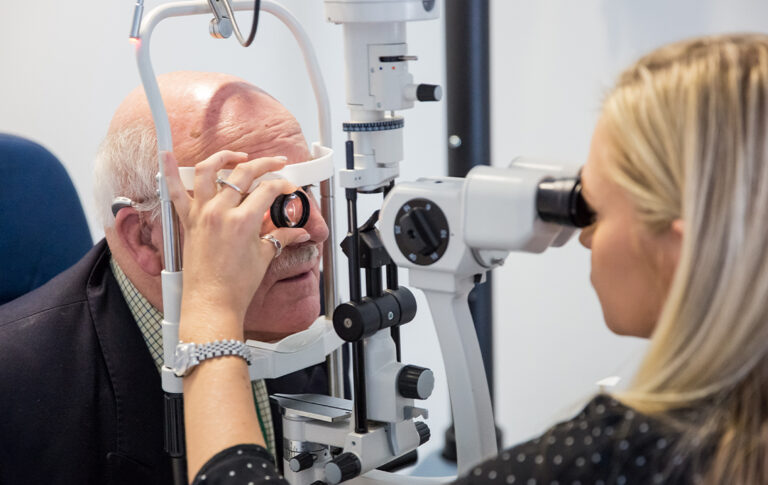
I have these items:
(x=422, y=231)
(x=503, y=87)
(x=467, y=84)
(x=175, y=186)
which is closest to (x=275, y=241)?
(x=175, y=186)

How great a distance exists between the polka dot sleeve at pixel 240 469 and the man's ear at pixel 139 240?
1.51 ft

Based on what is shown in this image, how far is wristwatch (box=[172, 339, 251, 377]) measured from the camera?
1.00 metres

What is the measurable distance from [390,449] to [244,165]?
411 mm

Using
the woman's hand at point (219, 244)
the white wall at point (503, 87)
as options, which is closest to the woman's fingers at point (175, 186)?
the woman's hand at point (219, 244)

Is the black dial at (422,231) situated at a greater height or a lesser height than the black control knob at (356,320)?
greater

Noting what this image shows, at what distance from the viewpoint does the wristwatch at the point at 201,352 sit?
1.00 metres

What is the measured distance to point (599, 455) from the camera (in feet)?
2.54

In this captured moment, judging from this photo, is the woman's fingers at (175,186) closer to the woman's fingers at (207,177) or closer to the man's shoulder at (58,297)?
the woman's fingers at (207,177)

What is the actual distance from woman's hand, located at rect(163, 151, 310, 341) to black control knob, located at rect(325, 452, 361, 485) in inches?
7.7

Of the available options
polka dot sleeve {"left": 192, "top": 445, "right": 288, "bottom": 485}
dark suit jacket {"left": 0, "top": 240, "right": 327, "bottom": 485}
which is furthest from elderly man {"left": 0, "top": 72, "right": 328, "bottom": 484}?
polka dot sleeve {"left": 192, "top": 445, "right": 288, "bottom": 485}

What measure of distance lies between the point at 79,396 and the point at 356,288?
504 mm

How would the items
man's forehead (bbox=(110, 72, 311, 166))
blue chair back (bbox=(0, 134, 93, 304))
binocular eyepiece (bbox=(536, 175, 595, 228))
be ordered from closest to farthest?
binocular eyepiece (bbox=(536, 175, 595, 228)) < man's forehead (bbox=(110, 72, 311, 166)) < blue chair back (bbox=(0, 134, 93, 304))

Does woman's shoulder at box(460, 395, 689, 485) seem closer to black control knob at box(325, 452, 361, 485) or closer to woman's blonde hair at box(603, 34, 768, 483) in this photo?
woman's blonde hair at box(603, 34, 768, 483)

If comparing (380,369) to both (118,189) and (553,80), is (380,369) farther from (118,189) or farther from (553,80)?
(553,80)
